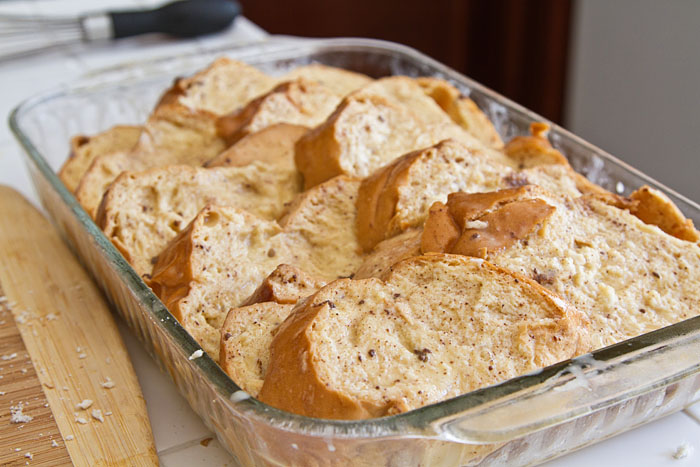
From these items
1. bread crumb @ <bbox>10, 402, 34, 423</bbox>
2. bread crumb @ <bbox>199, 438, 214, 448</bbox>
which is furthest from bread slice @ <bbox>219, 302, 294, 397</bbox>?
bread crumb @ <bbox>10, 402, 34, 423</bbox>

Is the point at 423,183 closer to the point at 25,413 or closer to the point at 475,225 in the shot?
the point at 475,225

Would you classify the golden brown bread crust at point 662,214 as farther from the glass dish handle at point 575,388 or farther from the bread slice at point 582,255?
the glass dish handle at point 575,388

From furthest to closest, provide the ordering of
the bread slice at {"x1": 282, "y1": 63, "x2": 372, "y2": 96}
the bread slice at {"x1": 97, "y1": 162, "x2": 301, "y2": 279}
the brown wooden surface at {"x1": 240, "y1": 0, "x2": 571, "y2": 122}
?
the brown wooden surface at {"x1": 240, "y1": 0, "x2": 571, "y2": 122} < the bread slice at {"x1": 282, "y1": 63, "x2": 372, "y2": 96} < the bread slice at {"x1": 97, "y1": 162, "x2": 301, "y2": 279}

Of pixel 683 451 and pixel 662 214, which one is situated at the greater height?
pixel 662 214

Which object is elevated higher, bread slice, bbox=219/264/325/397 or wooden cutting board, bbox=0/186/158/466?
bread slice, bbox=219/264/325/397

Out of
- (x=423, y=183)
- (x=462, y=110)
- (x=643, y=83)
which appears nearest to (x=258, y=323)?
(x=423, y=183)

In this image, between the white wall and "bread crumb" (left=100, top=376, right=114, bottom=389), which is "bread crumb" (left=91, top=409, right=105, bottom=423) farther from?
the white wall
